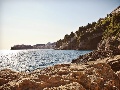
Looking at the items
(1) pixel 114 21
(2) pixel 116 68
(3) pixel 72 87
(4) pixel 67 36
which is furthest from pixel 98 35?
(3) pixel 72 87

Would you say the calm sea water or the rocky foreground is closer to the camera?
the rocky foreground

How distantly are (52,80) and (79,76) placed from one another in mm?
1577

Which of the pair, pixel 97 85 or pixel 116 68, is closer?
→ pixel 97 85

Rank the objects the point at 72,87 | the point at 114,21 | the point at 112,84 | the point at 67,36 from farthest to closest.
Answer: the point at 67,36, the point at 114,21, the point at 112,84, the point at 72,87

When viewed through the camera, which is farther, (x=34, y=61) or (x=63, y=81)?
(x=34, y=61)

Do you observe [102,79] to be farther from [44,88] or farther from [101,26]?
[101,26]

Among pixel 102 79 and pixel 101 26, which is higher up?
pixel 101 26

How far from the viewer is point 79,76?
10859mm

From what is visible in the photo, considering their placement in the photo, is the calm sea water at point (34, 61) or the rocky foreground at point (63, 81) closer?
the rocky foreground at point (63, 81)

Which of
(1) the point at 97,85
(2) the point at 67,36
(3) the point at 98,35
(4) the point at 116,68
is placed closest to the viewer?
(1) the point at 97,85

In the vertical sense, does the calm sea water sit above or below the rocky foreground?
below

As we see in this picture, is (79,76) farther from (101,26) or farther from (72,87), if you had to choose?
(101,26)

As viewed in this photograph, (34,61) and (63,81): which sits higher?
(63,81)

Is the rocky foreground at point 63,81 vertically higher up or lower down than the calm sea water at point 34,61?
higher up
